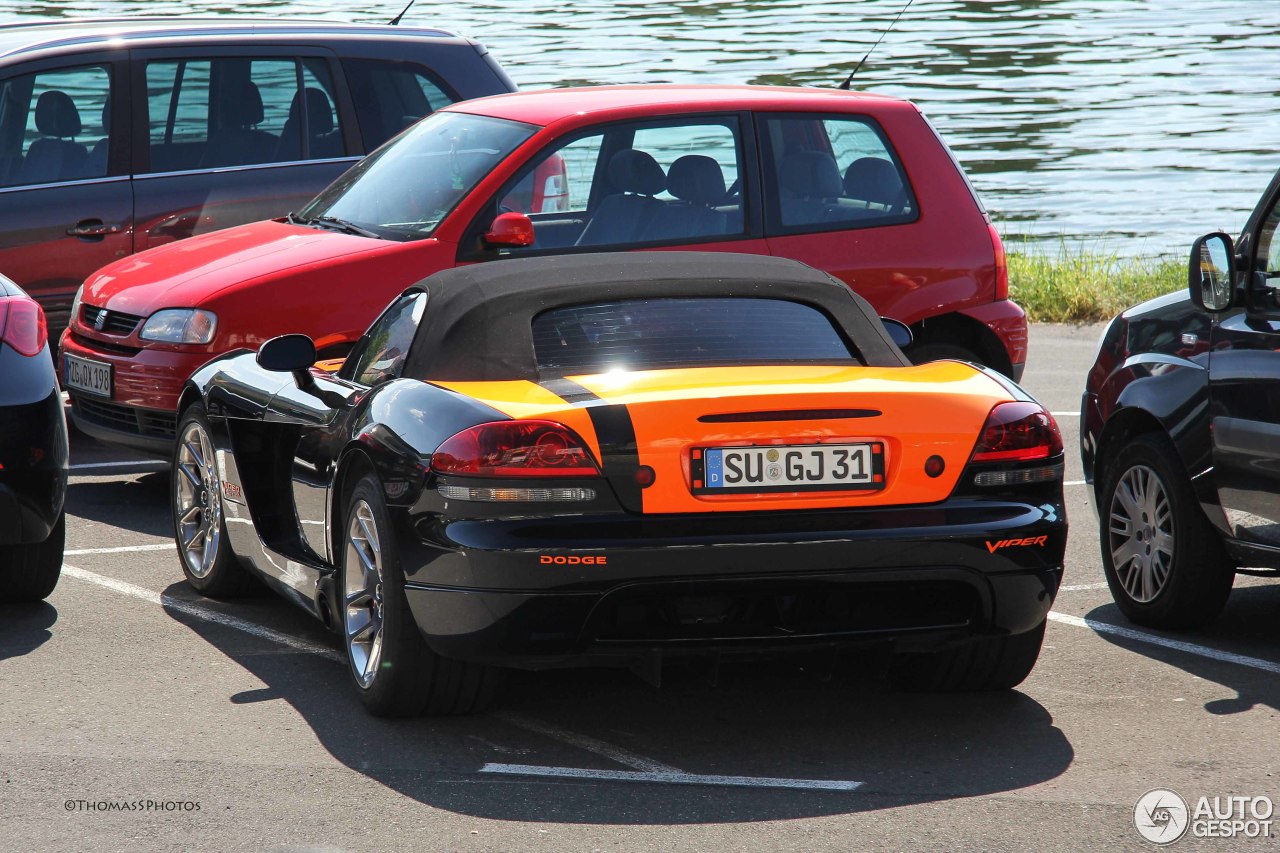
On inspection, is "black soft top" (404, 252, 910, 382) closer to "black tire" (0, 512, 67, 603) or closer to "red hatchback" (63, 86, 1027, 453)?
"black tire" (0, 512, 67, 603)

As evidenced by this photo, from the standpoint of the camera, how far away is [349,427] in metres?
5.91

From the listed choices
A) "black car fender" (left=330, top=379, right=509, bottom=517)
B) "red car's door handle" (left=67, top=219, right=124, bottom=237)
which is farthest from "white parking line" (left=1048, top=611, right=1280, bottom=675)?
"red car's door handle" (left=67, top=219, right=124, bottom=237)

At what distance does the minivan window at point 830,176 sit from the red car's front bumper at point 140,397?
9.14 feet

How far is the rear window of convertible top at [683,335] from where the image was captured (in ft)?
18.9

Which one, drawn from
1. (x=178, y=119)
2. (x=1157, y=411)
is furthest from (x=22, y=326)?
(x=178, y=119)

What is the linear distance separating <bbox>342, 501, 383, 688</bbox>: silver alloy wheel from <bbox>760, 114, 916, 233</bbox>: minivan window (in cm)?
407

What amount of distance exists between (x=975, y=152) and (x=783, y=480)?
26.1 meters

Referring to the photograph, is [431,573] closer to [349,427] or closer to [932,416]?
[349,427]

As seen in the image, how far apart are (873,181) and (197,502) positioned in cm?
384

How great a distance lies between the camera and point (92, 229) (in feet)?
34.5

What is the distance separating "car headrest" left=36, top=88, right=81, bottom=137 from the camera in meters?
10.7

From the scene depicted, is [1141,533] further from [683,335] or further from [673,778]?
[673,778]

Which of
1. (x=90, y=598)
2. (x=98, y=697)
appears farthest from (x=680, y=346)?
(x=90, y=598)

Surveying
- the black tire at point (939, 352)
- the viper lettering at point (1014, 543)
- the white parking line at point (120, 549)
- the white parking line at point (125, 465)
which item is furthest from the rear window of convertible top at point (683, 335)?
the white parking line at point (125, 465)
